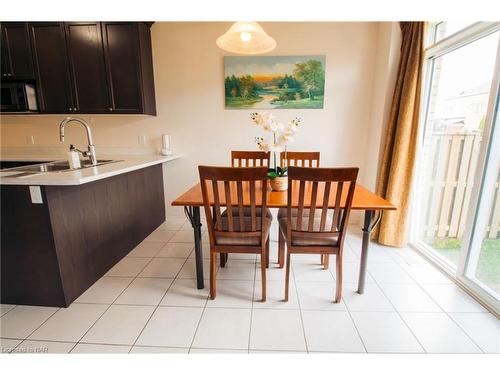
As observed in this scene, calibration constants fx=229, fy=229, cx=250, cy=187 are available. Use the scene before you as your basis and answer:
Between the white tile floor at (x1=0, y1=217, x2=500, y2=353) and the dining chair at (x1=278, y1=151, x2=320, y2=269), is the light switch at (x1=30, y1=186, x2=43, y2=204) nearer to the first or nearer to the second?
the white tile floor at (x1=0, y1=217, x2=500, y2=353)

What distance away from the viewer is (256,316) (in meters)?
1.47

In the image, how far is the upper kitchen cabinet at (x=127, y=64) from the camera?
2.45 m

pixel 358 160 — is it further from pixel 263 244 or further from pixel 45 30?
pixel 45 30

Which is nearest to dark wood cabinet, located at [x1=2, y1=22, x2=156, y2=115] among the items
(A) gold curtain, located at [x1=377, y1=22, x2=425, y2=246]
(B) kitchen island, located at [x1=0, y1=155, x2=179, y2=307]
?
(B) kitchen island, located at [x1=0, y1=155, x2=179, y2=307]

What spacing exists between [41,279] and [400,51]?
11.9ft

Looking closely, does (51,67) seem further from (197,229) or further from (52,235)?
(197,229)

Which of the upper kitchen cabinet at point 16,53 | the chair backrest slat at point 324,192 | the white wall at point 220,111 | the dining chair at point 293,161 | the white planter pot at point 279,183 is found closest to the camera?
the chair backrest slat at point 324,192

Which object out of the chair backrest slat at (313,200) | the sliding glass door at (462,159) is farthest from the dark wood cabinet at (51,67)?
the sliding glass door at (462,159)

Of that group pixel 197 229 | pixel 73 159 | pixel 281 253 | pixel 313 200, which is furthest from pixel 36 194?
pixel 281 253

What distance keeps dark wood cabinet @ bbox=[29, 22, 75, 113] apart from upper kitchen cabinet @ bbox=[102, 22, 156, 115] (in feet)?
1.56

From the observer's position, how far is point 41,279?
1534 millimetres

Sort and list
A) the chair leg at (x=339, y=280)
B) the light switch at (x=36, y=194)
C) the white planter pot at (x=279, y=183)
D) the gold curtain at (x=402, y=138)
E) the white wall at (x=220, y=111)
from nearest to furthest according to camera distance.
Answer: the light switch at (x=36, y=194), the chair leg at (x=339, y=280), the white planter pot at (x=279, y=183), the gold curtain at (x=402, y=138), the white wall at (x=220, y=111)

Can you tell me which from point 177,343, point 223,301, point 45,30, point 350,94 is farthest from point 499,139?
point 45,30

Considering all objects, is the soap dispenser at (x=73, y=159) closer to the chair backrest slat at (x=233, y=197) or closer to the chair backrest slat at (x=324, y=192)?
the chair backrest slat at (x=233, y=197)
